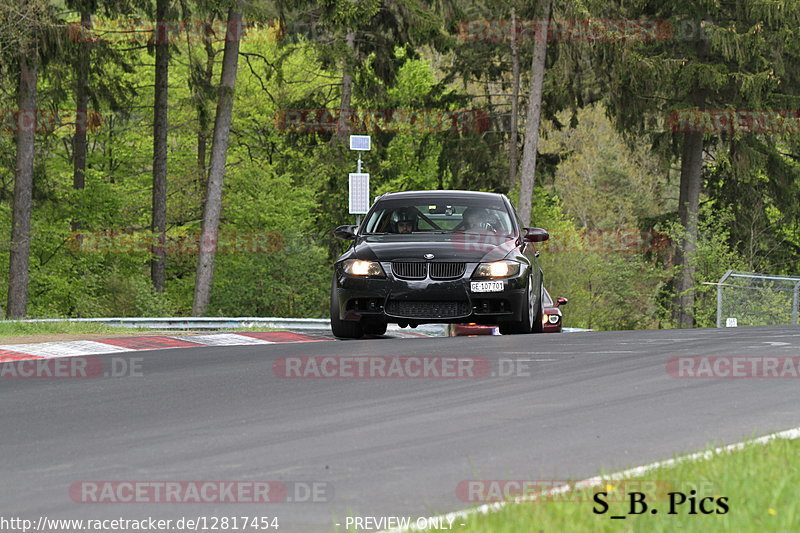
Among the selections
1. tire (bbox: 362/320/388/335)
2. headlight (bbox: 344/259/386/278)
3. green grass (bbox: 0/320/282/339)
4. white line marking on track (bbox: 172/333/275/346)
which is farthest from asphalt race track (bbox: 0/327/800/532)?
green grass (bbox: 0/320/282/339)

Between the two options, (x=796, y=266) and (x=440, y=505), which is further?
(x=796, y=266)

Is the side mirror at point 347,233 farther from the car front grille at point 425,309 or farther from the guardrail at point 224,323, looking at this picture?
the guardrail at point 224,323

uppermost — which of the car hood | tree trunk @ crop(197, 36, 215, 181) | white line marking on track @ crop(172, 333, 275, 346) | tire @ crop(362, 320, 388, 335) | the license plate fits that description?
tree trunk @ crop(197, 36, 215, 181)

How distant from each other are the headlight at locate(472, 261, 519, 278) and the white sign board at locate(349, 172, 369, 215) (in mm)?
8260

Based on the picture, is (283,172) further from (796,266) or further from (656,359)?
(656,359)

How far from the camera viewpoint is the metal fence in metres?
26.7

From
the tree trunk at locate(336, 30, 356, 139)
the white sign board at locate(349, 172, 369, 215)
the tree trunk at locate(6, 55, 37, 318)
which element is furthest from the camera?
the tree trunk at locate(336, 30, 356, 139)

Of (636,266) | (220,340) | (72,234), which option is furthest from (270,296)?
(220,340)

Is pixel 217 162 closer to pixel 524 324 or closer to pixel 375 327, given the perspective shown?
pixel 375 327

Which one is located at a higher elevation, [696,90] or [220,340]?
[696,90]

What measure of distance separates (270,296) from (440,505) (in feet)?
100

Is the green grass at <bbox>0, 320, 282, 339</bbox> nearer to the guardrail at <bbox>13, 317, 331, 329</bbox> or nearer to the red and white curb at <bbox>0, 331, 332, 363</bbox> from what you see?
the red and white curb at <bbox>0, 331, 332, 363</bbox>

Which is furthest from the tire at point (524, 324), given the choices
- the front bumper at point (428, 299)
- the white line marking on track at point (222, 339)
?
the white line marking on track at point (222, 339)

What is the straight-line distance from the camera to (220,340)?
1512 cm
